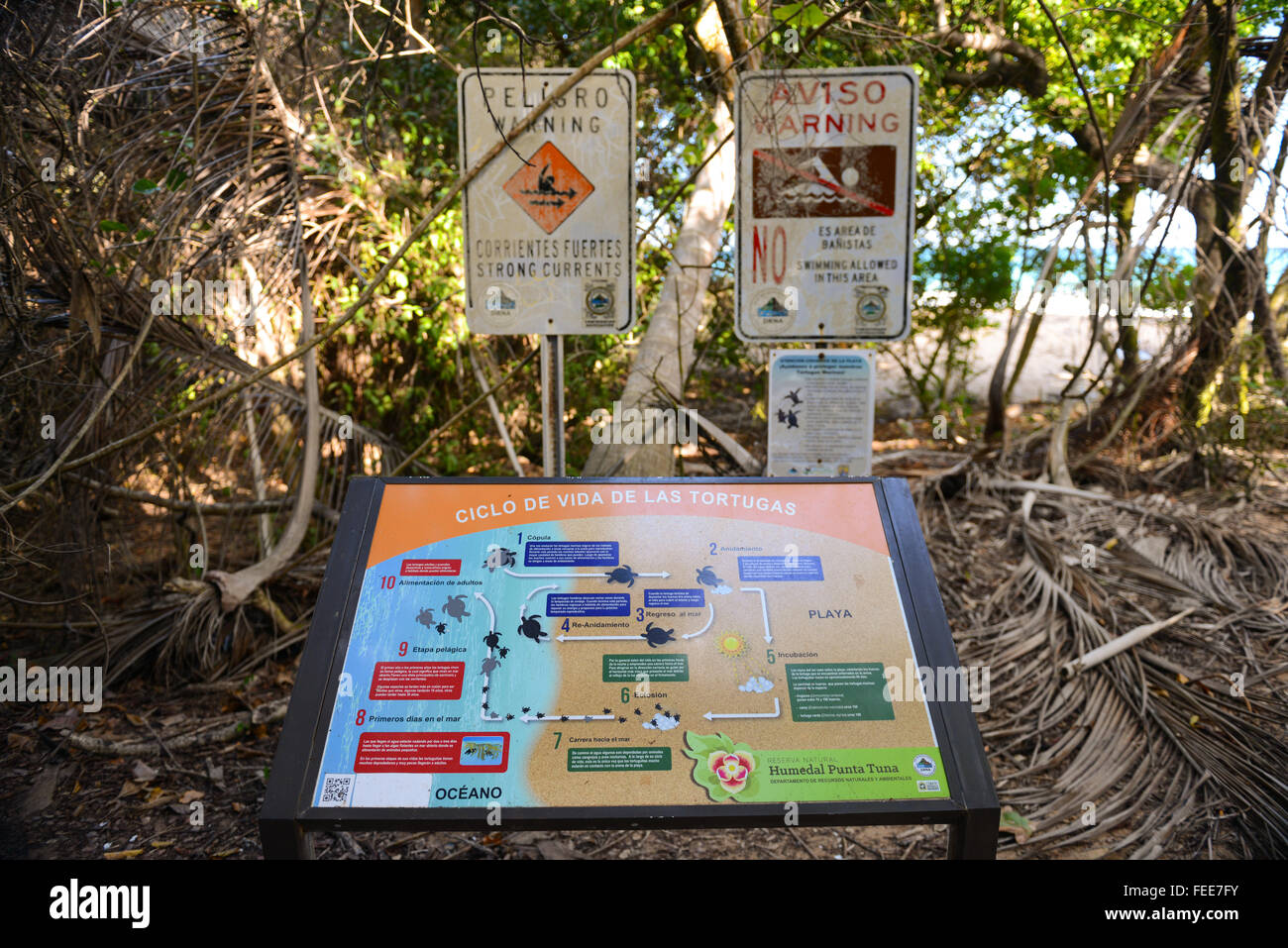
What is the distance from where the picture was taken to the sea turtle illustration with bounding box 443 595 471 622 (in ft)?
7.55

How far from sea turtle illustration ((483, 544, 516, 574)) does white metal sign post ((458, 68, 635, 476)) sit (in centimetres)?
77

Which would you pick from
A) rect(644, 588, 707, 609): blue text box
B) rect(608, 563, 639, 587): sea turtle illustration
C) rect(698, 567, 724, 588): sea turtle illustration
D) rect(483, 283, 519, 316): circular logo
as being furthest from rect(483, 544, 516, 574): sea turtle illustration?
rect(483, 283, 519, 316): circular logo

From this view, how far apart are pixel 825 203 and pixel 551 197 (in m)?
0.91

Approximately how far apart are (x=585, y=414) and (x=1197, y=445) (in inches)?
164

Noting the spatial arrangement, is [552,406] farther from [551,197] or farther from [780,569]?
[780,569]

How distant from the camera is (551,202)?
2.91 meters

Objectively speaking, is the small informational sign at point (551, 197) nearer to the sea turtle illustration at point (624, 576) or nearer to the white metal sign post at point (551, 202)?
the white metal sign post at point (551, 202)

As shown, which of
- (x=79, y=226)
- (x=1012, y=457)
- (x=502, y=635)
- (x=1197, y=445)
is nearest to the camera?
(x=502, y=635)

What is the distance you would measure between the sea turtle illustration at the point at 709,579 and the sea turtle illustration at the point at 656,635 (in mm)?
173

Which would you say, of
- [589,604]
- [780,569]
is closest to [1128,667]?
[780,569]

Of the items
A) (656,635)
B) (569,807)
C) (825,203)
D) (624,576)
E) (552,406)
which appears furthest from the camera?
(552,406)
